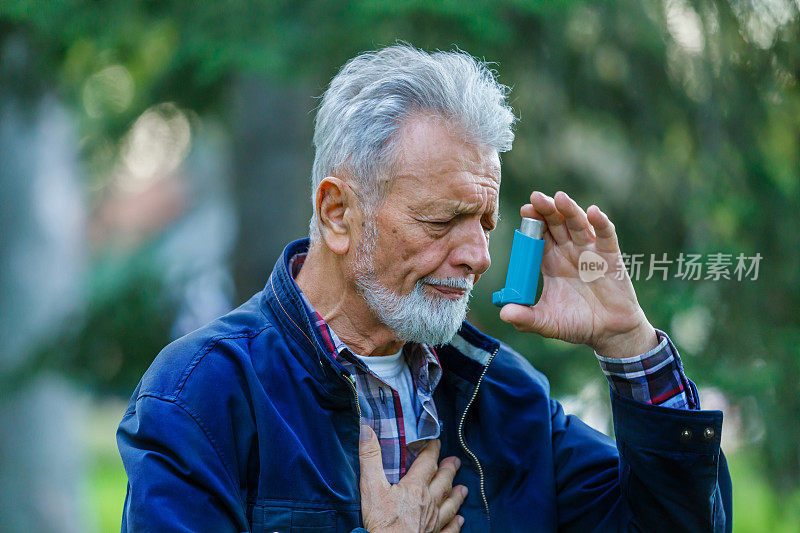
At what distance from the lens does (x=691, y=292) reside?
4156mm

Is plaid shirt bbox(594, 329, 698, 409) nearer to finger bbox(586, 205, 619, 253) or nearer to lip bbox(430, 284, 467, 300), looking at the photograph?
finger bbox(586, 205, 619, 253)

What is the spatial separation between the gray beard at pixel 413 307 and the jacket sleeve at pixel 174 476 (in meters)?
0.58

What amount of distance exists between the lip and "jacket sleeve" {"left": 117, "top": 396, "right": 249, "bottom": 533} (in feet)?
2.32

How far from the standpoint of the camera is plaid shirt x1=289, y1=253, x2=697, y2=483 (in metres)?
2.20

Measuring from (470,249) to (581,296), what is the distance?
0.36 meters

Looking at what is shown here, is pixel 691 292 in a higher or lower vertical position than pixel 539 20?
lower

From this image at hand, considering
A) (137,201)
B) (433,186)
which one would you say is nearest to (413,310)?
(433,186)

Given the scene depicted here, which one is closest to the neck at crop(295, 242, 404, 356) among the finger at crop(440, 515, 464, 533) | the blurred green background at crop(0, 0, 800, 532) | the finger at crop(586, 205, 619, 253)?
the finger at crop(440, 515, 464, 533)

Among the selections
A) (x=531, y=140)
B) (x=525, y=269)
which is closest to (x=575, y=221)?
(x=525, y=269)

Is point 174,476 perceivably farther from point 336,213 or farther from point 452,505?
point 336,213

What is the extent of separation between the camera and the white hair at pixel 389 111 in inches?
87.3

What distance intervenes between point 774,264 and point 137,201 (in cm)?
1517

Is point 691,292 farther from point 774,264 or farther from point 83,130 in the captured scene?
point 83,130

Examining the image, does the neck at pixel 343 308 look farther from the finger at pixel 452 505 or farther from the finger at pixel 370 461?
the finger at pixel 452 505
